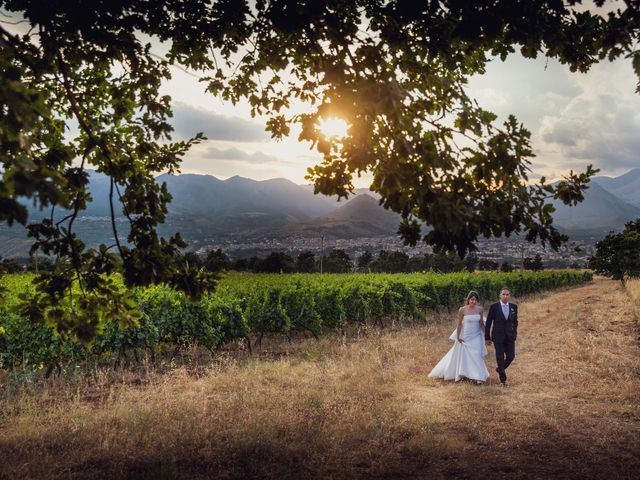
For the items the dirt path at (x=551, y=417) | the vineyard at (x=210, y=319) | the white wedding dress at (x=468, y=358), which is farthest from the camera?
the vineyard at (x=210, y=319)

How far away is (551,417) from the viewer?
27.9 feet

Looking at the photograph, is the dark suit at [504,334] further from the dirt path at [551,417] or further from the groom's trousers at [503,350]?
the dirt path at [551,417]

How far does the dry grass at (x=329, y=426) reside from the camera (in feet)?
20.8

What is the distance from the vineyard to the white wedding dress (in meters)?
6.40

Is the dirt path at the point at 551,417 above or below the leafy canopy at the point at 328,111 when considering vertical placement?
below

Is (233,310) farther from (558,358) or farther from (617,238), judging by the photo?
(617,238)

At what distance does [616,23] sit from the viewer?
16.2 ft

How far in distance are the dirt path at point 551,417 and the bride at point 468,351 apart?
51cm

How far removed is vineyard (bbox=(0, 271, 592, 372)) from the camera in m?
12.2

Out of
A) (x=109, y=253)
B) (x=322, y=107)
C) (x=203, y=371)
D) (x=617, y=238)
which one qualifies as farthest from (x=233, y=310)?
(x=617, y=238)

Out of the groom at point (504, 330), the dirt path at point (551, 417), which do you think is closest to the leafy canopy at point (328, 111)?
the dirt path at point (551, 417)

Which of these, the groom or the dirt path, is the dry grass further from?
the groom

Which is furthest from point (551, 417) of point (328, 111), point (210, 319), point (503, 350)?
point (210, 319)

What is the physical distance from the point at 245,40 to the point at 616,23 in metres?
4.41
